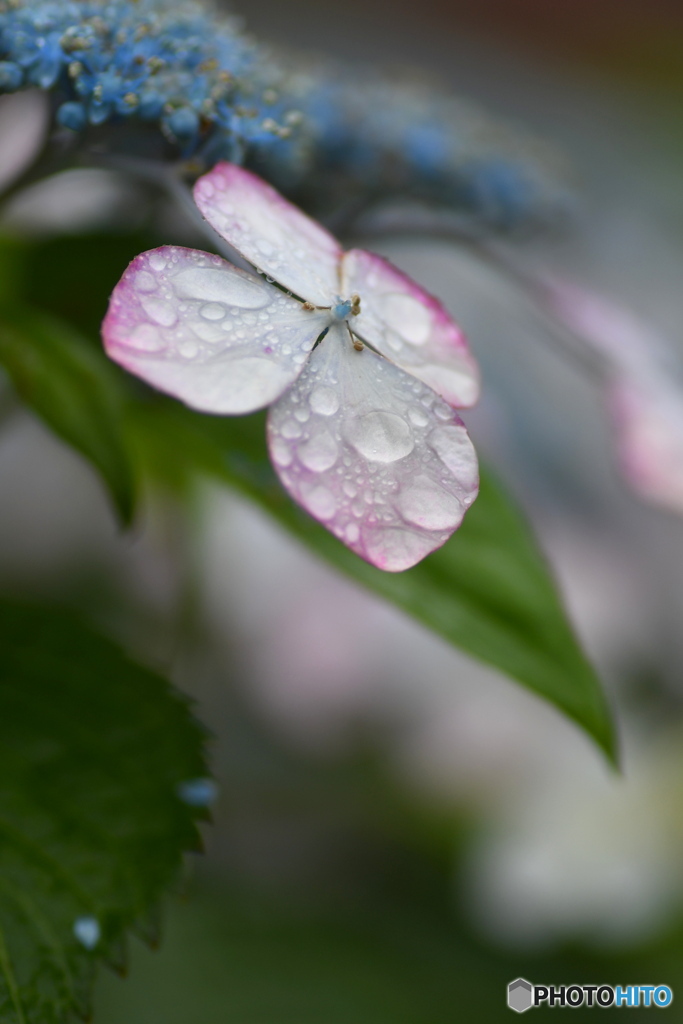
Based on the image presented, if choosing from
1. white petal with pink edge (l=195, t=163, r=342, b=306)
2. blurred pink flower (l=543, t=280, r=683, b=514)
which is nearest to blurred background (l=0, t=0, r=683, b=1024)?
blurred pink flower (l=543, t=280, r=683, b=514)

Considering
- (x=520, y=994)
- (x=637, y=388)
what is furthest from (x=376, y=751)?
(x=637, y=388)

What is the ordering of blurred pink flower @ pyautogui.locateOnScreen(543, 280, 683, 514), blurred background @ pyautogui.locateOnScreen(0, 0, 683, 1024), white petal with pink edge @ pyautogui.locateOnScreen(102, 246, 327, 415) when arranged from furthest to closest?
blurred background @ pyautogui.locateOnScreen(0, 0, 683, 1024) < blurred pink flower @ pyautogui.locateOnScreen(543, 280, 683, 514) < white petal with pink edge @ pyautogui.locateOnScreen(102, 246, 327, 415)

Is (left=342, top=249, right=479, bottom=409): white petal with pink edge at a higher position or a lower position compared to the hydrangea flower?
higher

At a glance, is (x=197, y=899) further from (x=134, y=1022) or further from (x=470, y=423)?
(x=470, y=423)

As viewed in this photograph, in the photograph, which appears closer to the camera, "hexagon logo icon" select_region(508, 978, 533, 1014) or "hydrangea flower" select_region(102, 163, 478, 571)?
"hydrangea flower" select_region(102, 163, 478, 571)

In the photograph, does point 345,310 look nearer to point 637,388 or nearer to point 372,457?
point 372,457

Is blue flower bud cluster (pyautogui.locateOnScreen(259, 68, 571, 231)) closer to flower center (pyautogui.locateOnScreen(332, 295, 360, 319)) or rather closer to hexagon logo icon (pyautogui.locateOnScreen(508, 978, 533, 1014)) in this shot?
flower center (pyautogui.locateOnScreen(332, 295, 360, 319))

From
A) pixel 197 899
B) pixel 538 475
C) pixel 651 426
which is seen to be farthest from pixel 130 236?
pixel 538 475
